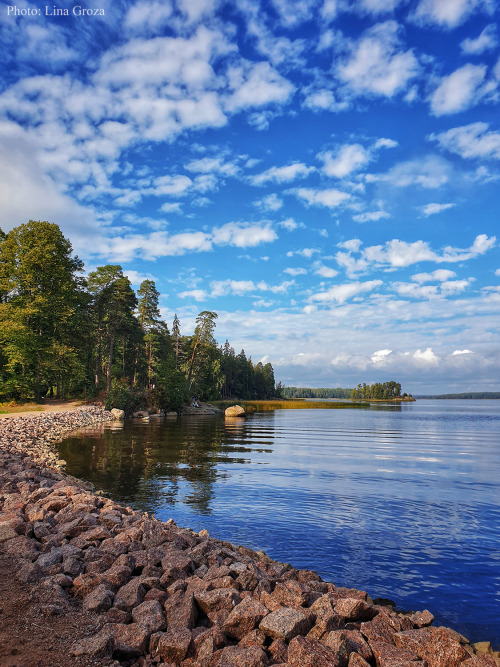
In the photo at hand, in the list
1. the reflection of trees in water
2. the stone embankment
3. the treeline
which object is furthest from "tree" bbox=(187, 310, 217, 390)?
the stone embankment

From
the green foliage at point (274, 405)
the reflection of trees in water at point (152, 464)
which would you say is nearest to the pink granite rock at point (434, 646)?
the reflection of trees in water at point (152, 464)

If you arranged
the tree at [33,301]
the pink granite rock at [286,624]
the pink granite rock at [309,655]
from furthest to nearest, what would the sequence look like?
the tree at [33,301] → the pink granite rock at [286,624] → the pink granite rock at [309,655]

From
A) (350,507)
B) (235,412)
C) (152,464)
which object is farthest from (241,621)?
(235,412)

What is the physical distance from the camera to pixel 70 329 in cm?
5228

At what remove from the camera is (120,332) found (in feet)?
190

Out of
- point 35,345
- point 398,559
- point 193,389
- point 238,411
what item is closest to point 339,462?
point 398,559

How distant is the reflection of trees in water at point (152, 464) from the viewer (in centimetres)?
1302

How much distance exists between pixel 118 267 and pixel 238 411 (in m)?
26.5

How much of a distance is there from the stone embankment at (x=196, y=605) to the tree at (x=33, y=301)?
35867 mm

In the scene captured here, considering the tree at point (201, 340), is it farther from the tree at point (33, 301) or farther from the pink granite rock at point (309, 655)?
the pink granite rock at point (309, 655)

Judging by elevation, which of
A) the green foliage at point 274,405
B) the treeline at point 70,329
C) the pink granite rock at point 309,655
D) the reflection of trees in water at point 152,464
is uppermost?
the treeline at point 70,329

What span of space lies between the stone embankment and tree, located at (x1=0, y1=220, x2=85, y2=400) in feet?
118

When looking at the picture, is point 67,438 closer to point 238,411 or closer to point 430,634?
point 430,634

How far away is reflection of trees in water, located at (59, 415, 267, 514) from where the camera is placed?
13.0m
